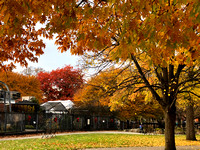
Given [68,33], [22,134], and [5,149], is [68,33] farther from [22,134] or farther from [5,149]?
[22,134]

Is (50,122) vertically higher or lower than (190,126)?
higher

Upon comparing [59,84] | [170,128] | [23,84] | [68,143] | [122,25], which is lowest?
[68,143]

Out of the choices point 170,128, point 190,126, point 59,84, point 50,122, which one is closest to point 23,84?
point 59,84

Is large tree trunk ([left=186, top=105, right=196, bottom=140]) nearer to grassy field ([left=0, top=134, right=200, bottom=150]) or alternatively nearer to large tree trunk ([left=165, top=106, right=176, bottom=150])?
grassy field ([left=0, top=134, right=200, bottom=150])

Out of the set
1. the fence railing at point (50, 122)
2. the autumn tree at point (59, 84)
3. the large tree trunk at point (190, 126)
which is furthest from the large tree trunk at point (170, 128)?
the autumn tree at point (59, 84)

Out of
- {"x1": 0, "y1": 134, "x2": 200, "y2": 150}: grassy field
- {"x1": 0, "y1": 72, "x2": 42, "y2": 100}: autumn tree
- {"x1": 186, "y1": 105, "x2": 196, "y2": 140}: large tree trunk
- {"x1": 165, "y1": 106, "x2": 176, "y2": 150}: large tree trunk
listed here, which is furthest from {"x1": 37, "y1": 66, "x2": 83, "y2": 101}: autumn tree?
{"x1": 165, "y1": 106, "x2": 176, "y2": 150}: large tree trunk

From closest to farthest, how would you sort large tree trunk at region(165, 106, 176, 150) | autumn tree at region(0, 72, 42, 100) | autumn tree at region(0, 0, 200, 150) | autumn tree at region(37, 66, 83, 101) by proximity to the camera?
1. autumn tree at region(0, 0, 200, 150)
2. large tree trunk at region(165, 106, 176, 150)
3. autumn tree at region(0, 72, 42, 100)
4. autumn tree at region(37, 66, 83, 101)

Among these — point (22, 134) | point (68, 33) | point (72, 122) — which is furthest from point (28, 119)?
point (68, 33)

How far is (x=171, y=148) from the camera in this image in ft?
36.3

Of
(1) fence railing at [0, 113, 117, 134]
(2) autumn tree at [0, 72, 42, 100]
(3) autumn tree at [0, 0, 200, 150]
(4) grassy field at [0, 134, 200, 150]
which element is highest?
(2) autumn tree at [0, 72, 42, 100]

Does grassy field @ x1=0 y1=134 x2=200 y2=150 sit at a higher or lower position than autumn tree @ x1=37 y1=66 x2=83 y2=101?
lower

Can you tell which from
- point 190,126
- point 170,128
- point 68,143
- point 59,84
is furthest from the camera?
point 59,84

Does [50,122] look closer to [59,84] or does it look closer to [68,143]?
[68,143]

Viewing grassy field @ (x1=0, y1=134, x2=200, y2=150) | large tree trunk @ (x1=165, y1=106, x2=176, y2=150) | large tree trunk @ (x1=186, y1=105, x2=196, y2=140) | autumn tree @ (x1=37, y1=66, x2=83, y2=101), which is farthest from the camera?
autumn tree @ (x1=37, y1=66, x2=83, y2=101)
